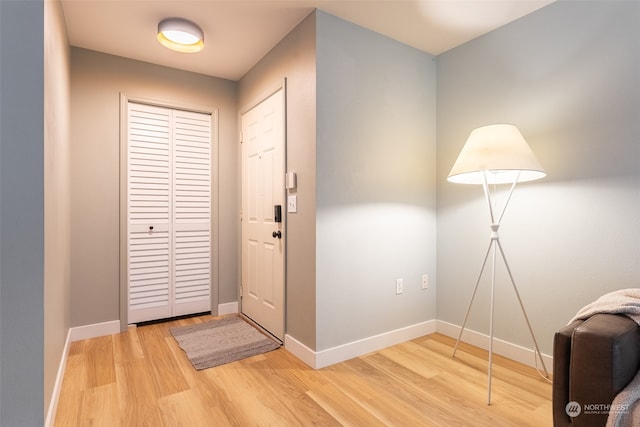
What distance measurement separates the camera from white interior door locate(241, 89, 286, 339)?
104 inches

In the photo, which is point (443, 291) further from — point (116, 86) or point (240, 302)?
point (116, 86)

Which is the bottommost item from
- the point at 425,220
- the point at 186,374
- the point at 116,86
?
the point at 186,374

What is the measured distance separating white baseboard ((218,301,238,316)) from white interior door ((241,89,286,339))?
5.7 inches

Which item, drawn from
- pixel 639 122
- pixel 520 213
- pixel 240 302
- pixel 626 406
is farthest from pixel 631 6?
pixel 240 302

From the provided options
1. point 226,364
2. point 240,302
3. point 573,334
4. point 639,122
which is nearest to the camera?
point 573,334

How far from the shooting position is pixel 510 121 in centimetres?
237

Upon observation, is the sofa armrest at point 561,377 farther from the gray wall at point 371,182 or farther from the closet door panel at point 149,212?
the closet door panel at point 149,212

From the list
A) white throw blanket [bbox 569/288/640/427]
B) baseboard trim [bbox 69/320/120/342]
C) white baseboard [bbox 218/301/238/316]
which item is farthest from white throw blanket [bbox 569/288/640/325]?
baseboard trim [bbox 69/320/120/342]

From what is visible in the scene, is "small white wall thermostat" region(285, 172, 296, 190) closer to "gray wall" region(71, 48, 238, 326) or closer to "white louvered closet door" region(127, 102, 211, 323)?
"white louvered closet door" region(127, 102, 211, 323)

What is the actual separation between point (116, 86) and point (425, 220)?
3.03 metres

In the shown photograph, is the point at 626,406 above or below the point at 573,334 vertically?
below

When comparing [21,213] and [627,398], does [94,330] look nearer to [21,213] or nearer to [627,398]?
[21,213]

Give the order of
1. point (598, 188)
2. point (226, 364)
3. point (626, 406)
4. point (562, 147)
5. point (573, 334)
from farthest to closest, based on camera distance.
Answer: point (226, 364) < point (562, 147) < point (598, 188) < point (573, 334) < point (626, 406)

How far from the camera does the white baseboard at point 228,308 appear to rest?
11.1 ft
